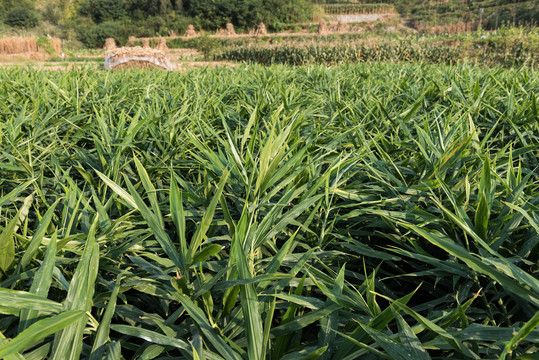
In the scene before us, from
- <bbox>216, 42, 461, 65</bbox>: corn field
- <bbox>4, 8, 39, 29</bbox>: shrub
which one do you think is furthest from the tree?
<bbox>216, 42, 461, 65</bbox>: corn field

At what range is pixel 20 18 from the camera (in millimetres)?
44812

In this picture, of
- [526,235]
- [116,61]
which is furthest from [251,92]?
[116,61]

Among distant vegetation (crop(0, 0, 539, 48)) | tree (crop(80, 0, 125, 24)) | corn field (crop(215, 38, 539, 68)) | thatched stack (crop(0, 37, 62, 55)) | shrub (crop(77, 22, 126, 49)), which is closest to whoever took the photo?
corn field (crop(215, 38, 539, 68))

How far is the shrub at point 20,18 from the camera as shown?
44.6 m

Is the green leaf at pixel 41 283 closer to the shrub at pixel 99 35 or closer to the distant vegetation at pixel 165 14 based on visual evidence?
the distant vegetation at pixel 165 14

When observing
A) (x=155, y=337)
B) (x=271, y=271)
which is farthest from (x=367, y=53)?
(x=155, y=337)

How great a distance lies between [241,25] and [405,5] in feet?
85.7

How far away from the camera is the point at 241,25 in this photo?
154ft

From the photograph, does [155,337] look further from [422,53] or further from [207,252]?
[422,53]

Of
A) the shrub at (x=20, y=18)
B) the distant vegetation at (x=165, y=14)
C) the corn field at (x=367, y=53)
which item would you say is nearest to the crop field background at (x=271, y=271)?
the corn field at (x=367, y=53)

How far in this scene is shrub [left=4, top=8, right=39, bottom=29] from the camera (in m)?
44.6

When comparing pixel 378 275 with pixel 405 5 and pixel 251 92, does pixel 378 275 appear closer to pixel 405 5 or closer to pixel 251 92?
pixel 251 92

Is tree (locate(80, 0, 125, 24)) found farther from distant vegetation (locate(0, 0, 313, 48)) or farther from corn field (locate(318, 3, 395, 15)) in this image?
corn field (locate(318, 3, 395, 15))

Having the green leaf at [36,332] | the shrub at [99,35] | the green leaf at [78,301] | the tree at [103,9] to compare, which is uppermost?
the tree at [103,9]
